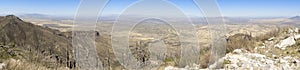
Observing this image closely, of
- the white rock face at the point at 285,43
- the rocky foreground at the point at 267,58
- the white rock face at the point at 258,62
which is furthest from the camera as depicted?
the white rock face at the point at 285,43

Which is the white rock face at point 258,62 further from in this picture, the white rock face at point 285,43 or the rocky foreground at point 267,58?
the white rock face at point 285,43

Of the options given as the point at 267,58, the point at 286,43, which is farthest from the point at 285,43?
the point at 267,58

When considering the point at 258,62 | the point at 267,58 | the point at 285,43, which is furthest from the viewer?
the point at 285,43

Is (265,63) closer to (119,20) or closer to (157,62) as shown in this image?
(157,62)

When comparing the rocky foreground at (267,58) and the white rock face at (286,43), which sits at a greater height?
the white rock face at (286,43)

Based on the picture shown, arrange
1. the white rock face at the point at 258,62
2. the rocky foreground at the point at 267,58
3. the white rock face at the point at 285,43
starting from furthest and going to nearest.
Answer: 1. the white rock face at the point at 285,43
2. the rocky foreground at the point at 267,58
3. the white rock face at the point at 258,62

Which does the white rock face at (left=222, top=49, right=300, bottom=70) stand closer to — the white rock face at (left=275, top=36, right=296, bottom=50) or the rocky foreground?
the rocky foreground

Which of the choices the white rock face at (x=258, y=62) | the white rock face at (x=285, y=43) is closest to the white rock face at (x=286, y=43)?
the white rock face at (x=285, y=43)

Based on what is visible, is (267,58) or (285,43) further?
(285,43)

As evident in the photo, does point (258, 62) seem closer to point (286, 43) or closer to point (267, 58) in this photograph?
point (267, 58)

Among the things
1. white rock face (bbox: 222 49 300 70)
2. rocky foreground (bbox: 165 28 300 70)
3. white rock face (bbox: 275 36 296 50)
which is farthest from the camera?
white rock face (bbox: 275 36 296 50)

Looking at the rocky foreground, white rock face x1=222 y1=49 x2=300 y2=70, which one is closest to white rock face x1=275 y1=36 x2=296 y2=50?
the rocky foreground
